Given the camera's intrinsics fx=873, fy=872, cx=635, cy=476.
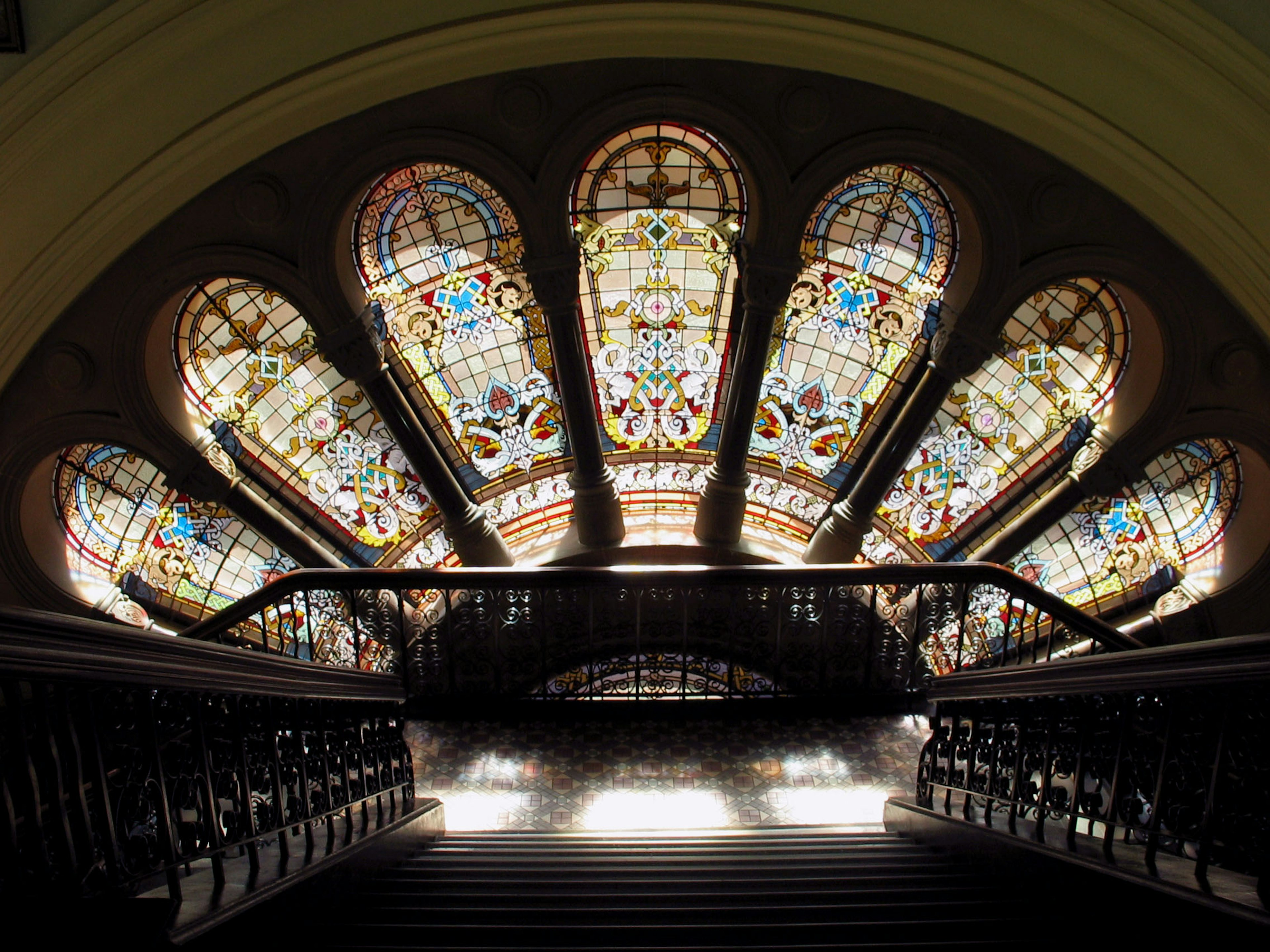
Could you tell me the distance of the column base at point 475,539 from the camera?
379 inches

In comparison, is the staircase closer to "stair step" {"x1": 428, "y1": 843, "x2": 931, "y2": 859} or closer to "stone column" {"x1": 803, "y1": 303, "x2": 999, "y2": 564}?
"stair step" {"x1": 428, "y1": 843, "x2": 931, "y2": 859}

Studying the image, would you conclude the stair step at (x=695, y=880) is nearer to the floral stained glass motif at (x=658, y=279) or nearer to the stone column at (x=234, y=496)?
the stone column at (x=234, y=496)

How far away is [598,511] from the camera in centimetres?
977

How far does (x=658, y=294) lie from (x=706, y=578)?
4.93 metres

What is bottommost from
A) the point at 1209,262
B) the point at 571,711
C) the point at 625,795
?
the point at 625,795

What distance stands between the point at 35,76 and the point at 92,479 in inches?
187

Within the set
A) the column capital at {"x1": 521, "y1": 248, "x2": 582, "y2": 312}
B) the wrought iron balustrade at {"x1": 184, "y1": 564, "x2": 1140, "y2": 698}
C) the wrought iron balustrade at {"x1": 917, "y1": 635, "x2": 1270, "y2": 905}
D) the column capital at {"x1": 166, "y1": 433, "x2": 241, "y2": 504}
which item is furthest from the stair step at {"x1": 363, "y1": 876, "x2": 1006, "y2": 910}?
the column capital at {"x1": 166, "y1": 433, "x2": 241, "y2": 504}

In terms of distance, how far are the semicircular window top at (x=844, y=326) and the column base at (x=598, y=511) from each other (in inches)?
70.0

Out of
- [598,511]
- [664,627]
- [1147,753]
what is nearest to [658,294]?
[598,511]

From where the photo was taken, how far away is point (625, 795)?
6148 millimetres

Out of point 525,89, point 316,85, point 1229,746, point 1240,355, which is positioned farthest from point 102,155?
point 1240,355

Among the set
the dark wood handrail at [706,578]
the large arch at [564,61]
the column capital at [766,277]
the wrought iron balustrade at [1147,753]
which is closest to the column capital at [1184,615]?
the large arch at [564,61]

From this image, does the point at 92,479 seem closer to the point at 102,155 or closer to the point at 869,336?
the point at 102,155

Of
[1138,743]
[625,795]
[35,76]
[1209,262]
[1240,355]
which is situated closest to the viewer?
[1138,743]
